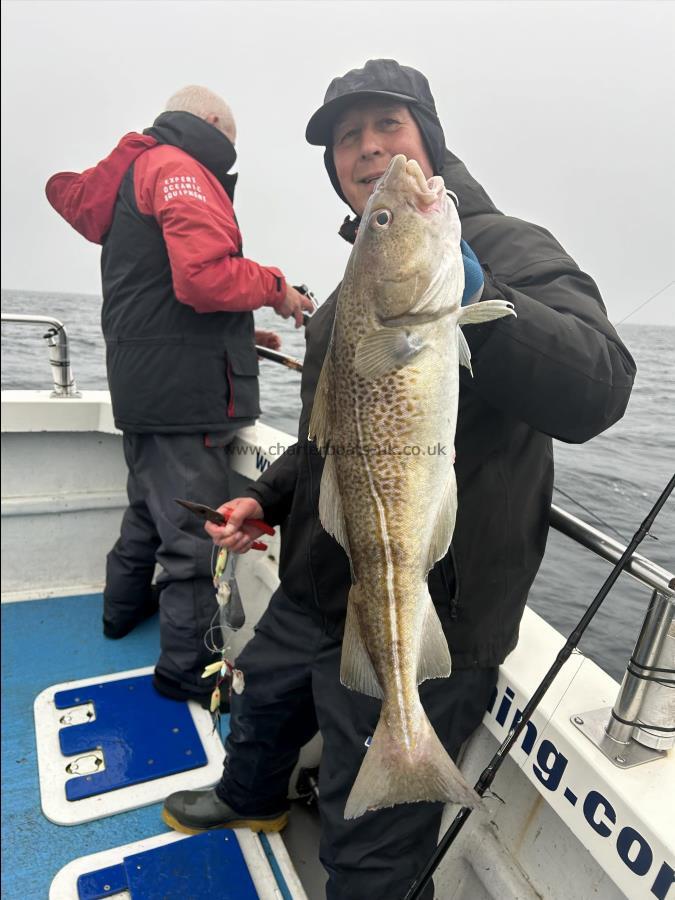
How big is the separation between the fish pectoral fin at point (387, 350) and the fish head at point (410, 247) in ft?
0.14

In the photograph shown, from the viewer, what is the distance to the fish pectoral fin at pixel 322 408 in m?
1.32

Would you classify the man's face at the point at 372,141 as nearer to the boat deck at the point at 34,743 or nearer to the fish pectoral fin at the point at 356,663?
the fish pectoral fin at the point at 356,663

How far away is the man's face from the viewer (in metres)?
1.61

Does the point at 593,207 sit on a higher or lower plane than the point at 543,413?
higher

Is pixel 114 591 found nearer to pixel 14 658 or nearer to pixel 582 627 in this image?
pixel 14 658

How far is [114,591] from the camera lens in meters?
3.54

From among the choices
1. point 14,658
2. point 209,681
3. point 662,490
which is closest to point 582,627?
point 662,490

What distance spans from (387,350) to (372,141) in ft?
2.59

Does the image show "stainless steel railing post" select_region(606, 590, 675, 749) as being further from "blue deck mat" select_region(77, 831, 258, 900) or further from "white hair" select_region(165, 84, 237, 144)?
"white hair" select_region(165, 84, 237, 144)

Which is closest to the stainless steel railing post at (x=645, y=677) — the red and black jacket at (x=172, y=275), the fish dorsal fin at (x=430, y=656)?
the fish dorsal fin at (x=430, y=656)

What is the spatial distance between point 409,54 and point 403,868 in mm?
2181

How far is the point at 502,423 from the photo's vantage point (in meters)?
1.52

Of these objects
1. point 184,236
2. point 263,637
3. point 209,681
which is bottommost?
point 209,681

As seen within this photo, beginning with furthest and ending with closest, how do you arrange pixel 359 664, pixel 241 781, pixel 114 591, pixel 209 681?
pixel 114 591 → pixel 209 681 → pixel 241 781 → pixel 359 664
